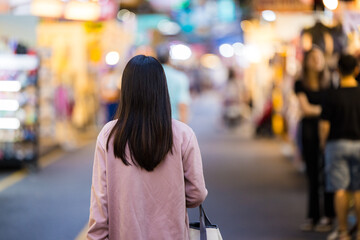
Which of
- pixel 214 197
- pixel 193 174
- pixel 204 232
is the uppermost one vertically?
pixel 193 174

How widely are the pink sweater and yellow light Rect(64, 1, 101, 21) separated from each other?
1335 centimetres

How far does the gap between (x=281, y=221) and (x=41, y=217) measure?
9.64 feet

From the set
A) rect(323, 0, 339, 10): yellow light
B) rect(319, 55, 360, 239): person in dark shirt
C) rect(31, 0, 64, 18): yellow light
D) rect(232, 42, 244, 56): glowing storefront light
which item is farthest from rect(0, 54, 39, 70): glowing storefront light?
rect(232, 42, 244, 56): glowing storefront light

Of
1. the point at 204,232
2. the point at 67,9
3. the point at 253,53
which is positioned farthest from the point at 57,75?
the point at 204,232

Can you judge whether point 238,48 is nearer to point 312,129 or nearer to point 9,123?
point 9,123

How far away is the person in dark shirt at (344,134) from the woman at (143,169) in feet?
12.4

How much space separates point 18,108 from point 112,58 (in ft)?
17.4

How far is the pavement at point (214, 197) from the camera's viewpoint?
826cm

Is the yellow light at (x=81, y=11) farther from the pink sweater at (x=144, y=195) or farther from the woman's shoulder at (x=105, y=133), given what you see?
the pink sweater at (x=144, y=195)

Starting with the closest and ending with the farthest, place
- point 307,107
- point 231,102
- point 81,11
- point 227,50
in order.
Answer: point 307,107 → point 81,11 → point 231,102 → point 227,50

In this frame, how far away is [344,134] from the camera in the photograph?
7.30 meters

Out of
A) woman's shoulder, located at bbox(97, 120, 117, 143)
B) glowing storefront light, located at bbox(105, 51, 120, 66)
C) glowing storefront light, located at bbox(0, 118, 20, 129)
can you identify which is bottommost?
glowing storefront light, located at bbox(0, 118, 20, 129)

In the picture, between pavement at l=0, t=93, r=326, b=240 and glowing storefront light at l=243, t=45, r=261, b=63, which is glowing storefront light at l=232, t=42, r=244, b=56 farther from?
pavement at l=0, t=93, r=326, b=240

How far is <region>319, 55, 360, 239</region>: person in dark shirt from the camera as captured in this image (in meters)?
7.28
